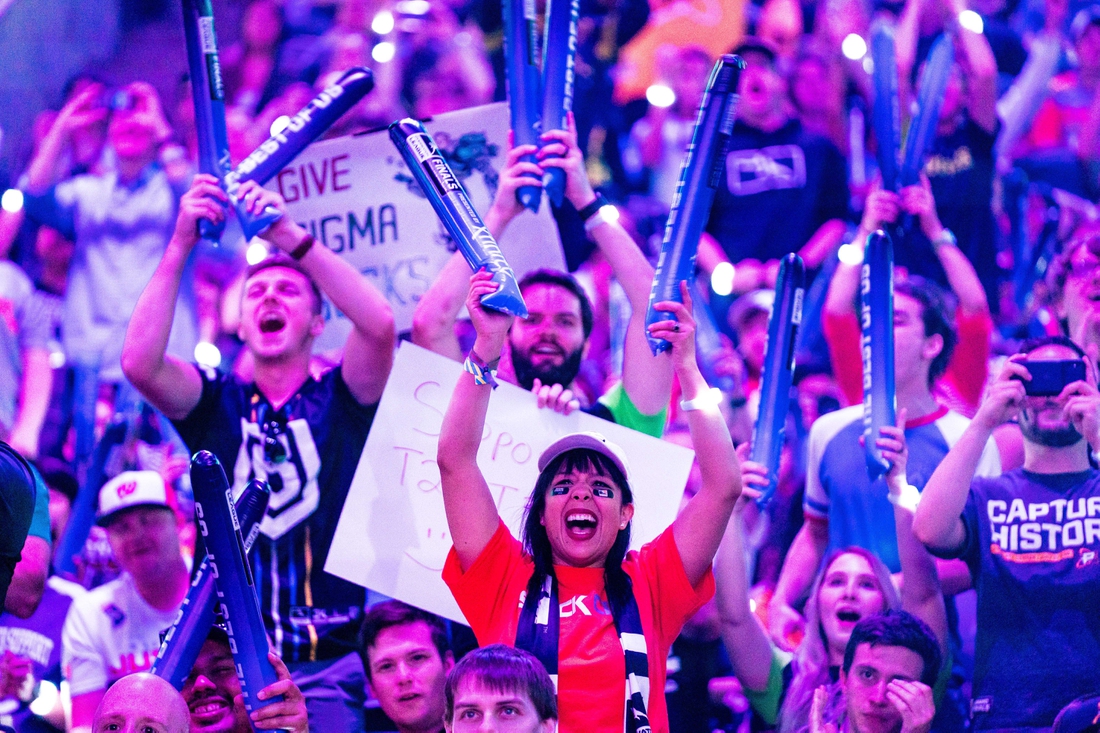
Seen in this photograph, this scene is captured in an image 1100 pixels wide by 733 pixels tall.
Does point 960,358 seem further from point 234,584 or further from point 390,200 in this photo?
point 234,584

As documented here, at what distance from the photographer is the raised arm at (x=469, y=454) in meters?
3.36

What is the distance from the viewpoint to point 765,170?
635 cm

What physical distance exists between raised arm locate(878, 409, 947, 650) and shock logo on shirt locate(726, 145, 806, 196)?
8.25ft

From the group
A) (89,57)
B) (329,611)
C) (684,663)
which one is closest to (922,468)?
(684,663)

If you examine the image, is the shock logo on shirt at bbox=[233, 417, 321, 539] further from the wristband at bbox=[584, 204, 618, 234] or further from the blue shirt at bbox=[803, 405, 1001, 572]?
the blue shirt at bbox=[803, 405, 1001, 572]

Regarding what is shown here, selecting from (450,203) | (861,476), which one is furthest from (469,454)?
(861,476)

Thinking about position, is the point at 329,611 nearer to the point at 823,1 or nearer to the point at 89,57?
the point at 89,57

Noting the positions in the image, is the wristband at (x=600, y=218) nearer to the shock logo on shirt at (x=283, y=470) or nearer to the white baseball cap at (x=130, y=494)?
the shock logo on shirt at (x=283, y=470)

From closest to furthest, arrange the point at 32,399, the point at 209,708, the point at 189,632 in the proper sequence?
the point at 189,632, the point at 209,708, the point at 32,399

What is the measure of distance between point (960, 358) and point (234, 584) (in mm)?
2990

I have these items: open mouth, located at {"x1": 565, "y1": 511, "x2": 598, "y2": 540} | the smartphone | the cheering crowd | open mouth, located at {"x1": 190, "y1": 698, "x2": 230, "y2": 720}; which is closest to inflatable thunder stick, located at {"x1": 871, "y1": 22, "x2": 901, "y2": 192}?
the cheering crowd

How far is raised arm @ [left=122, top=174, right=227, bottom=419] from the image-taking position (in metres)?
4.02

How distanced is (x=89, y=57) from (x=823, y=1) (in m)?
4.08

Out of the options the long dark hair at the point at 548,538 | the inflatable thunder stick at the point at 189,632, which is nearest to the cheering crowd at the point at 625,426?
the long dark hair at the point at 548,538
